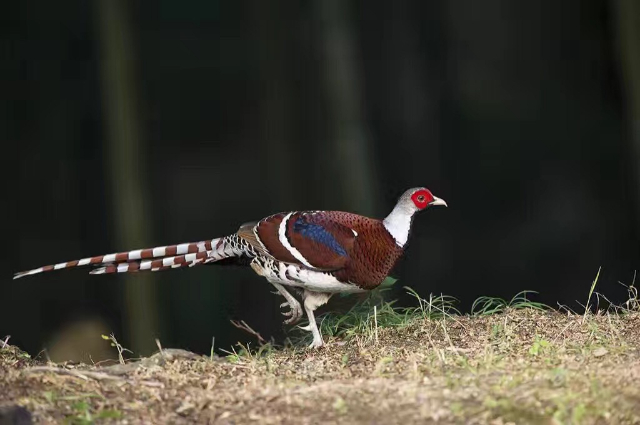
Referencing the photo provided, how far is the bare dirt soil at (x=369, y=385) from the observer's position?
3674 mm

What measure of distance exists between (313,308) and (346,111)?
7.20 ft

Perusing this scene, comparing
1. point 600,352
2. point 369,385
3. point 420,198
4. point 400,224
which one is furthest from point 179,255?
point 600,352

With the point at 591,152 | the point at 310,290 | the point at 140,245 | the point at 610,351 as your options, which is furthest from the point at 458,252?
the point at 610,351

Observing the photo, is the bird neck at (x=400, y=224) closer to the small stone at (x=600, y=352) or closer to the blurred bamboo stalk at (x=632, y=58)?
the small stone at (x=600, y=352)

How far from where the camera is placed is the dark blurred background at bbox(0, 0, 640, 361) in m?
8.29

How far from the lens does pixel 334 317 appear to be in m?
5.81

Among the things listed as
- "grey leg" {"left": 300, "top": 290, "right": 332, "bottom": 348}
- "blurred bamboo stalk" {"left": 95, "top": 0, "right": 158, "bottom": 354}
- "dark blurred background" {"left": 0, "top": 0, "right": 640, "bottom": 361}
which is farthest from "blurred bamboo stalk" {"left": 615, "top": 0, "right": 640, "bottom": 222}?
"blurred bamboo stalk" {"left": 95, "top": 0, "right": 158, "bottom": 354}

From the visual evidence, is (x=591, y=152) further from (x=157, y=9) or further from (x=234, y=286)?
(x=157, y=9)

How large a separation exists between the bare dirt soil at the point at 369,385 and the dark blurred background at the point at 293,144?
322 cm

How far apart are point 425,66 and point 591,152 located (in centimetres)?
159

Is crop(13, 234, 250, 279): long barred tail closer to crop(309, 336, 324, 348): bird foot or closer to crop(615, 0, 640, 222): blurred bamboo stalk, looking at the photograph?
crop(309, 336, 324, 348): bird foot

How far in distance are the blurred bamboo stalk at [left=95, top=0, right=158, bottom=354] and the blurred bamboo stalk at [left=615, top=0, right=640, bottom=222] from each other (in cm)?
349

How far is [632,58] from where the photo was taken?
711 cm

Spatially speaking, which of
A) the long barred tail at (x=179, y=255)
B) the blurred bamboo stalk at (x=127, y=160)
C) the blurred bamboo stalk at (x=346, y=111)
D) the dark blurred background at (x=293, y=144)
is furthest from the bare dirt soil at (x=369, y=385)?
the dark blurred background at (x=293, y=144)
